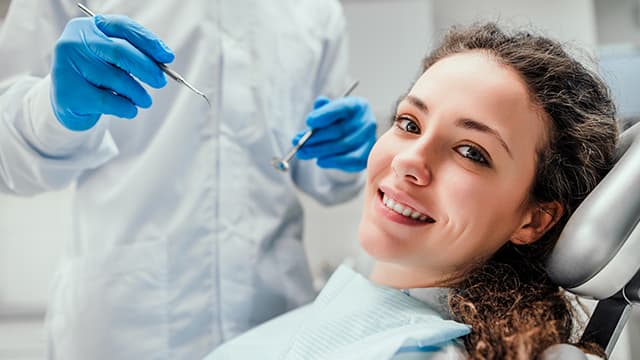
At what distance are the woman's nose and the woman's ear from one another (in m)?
0.19

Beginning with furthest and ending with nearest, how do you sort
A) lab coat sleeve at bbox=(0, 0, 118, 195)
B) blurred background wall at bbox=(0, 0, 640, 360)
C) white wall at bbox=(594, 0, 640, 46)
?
white wall at bbox=(594, 0, 640, 46) → blurred background wall at bbox=(0, 0, 640, 360) → lab coat sleeve at bbox=(0, 0, 118, 195)

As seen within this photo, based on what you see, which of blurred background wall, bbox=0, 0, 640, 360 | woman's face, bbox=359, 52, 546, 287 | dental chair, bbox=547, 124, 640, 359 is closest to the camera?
dental chair, bbox=547, 124, 640, 359

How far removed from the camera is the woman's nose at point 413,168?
1.03m

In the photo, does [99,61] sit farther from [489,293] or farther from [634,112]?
[634,112]

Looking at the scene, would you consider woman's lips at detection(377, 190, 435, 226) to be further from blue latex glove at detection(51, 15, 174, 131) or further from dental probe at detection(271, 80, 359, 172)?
blue latex glove at detection(51, 15, 174, 131)

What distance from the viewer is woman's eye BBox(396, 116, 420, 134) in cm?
113

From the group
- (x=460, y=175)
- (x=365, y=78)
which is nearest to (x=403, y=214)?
(x=460, y=175)

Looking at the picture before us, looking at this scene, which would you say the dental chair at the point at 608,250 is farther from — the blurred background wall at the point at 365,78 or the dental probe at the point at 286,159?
the blurred background wall at the point at 365,78

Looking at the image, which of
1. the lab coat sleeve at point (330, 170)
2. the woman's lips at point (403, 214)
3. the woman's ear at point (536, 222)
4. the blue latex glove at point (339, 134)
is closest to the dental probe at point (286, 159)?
the blue latex glove at point (339, 134)

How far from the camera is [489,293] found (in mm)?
1002

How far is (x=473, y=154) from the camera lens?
1051 millimetres

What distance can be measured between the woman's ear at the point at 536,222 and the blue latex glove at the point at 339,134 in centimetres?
44

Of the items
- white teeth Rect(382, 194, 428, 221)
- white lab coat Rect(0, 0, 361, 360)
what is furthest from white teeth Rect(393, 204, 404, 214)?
white lab coat Rect(0, 0, 361, 360)

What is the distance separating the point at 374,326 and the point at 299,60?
651 millimetres
